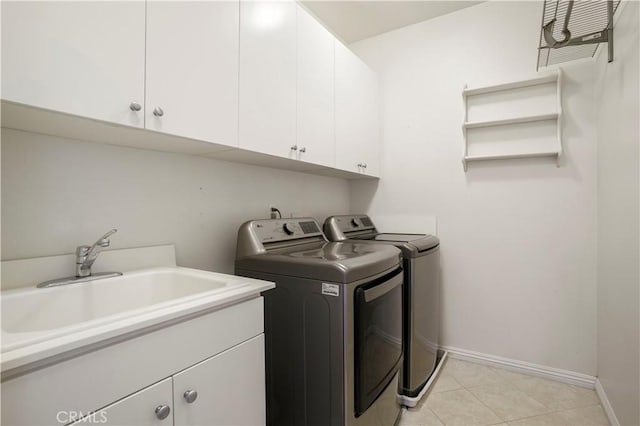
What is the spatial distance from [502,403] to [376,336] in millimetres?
1108

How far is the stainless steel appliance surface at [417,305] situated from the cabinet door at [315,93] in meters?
0.59

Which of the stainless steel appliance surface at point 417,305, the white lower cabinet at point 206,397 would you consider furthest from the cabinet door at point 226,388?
the stainless steel appliance surface at point 417,305

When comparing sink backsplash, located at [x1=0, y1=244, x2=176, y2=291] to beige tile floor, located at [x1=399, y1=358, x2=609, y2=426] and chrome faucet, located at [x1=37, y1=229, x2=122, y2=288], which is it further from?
beige tile floor, located at [x1=399, y1=358, x2=609, y2=426]

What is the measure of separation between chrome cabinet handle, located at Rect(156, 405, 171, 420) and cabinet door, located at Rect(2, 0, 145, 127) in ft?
2.59

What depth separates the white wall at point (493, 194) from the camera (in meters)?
2.00

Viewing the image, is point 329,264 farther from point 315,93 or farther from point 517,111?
point 517,111

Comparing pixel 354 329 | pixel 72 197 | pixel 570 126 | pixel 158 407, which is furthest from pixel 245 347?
pixel 570 126

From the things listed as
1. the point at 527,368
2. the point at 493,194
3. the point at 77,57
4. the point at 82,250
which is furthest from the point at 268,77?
the point at 527,368

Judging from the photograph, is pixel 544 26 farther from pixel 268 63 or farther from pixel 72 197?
pixel 72 197

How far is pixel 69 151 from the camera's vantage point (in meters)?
1.08

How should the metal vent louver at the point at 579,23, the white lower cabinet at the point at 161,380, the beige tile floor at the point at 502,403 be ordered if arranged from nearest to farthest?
the white lower cabinet at the point at 161,380
the metal vent louver at the point at 579,23
the beige tile floor at the point at 502,403

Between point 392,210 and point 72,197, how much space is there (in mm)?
2171

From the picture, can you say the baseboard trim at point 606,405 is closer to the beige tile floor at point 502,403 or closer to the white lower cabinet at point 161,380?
the beige tile floor at point 502,403

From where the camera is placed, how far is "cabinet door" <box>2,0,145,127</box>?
2.33 ft
